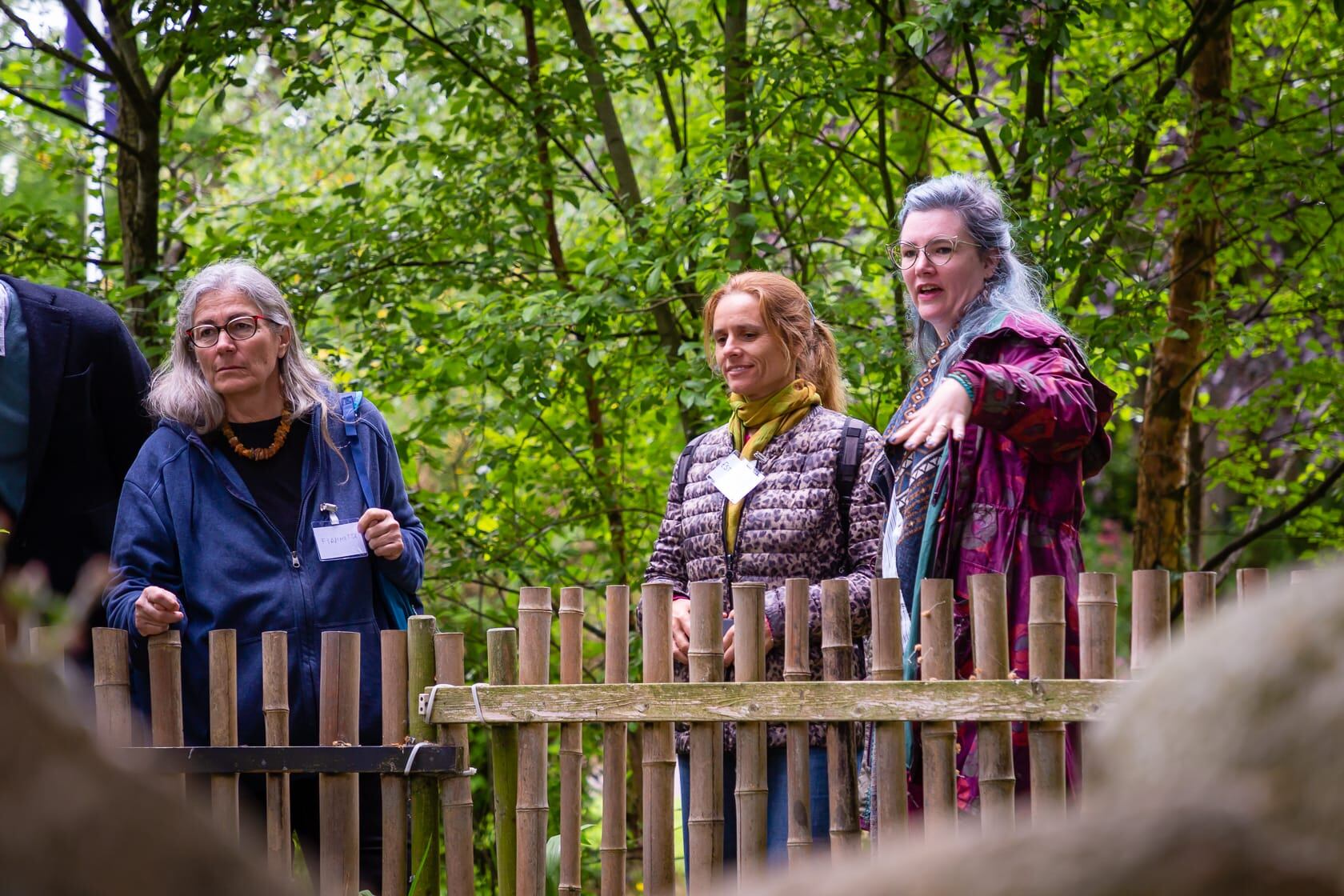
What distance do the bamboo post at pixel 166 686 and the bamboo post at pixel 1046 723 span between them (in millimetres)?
1920

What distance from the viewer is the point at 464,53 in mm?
5852

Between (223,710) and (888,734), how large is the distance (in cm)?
152

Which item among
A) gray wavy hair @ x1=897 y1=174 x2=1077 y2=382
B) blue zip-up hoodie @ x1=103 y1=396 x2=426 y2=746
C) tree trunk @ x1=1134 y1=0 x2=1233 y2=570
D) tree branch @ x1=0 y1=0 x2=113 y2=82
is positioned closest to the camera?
gray wavy hair @ x1=897 y1=174 x2=1077 y2=382

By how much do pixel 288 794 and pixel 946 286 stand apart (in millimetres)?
1931

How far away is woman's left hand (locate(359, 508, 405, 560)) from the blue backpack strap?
3.9 inches

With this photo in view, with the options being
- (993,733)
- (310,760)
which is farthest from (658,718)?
(310,760)

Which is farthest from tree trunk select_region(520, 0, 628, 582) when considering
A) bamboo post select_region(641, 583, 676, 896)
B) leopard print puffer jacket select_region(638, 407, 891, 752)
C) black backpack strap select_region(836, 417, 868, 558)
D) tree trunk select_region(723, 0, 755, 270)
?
bamboo post select_region(641, 583, 676, 896)

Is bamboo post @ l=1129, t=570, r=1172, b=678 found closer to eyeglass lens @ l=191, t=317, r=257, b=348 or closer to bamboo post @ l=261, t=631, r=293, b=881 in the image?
bamboo post @ l=261, t=631, r=293, b=881

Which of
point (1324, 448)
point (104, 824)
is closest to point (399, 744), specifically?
point (104, 824)

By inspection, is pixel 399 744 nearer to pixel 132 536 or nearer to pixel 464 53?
pixel 132 536

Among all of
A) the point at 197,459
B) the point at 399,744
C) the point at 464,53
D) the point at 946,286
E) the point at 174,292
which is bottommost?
the point at 399,744

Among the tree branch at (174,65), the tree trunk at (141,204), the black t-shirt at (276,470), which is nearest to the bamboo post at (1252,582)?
the black t-shirt at (276,470)

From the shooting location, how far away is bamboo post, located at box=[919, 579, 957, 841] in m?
2.78

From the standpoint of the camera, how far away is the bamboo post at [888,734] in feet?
9.30
